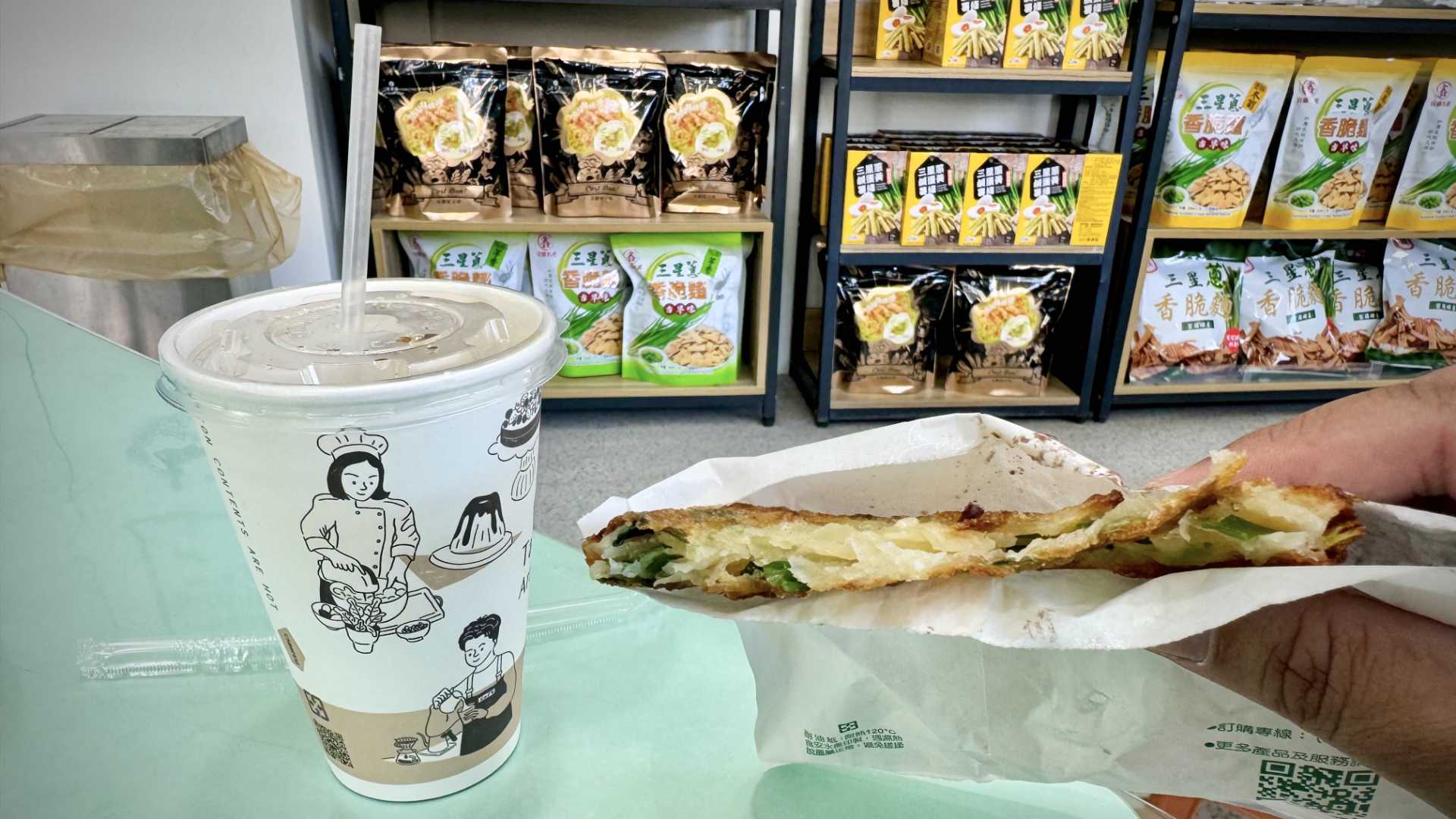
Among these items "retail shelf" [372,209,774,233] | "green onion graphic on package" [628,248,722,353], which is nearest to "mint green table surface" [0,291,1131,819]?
"retail shelf" [372,209,774,233]

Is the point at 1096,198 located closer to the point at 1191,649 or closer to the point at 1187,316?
the point at 1187,316

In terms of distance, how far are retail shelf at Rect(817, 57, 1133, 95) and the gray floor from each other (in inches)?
33.3

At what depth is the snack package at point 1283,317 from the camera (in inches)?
93.6

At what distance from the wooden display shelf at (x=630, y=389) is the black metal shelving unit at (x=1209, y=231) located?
1.01 meters

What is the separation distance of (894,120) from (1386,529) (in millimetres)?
2188

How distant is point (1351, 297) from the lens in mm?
2439

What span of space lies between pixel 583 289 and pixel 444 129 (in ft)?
1.60

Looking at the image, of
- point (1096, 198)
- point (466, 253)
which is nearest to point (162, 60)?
point (466, 253)

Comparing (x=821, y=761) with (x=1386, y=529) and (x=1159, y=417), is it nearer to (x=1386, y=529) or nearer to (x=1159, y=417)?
(x=1386, y=529)

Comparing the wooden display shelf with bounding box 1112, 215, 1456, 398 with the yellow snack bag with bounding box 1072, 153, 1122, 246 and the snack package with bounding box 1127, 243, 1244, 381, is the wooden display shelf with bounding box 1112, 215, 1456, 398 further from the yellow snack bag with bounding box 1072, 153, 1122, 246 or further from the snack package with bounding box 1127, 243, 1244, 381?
the yellow snack bag with bounding box 1072, 153, 1122, 246

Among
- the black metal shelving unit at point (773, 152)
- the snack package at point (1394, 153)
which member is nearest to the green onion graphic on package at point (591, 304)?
the black metal shelving unit at point (773, 152)

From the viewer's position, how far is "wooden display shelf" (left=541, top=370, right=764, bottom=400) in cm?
223

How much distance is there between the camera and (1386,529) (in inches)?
17.1

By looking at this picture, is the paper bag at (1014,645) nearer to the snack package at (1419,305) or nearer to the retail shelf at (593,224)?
the retail shelf at (593,224)
